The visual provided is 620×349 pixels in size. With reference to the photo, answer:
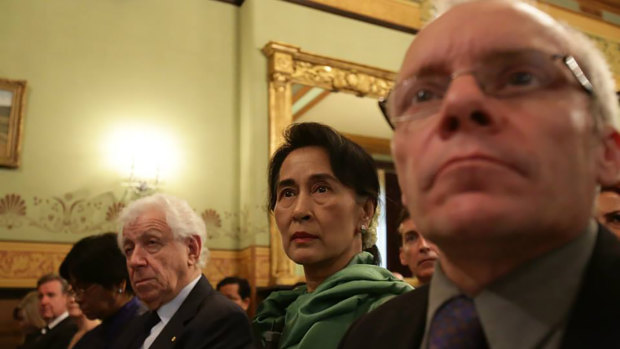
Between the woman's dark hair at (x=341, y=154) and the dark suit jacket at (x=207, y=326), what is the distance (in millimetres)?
556

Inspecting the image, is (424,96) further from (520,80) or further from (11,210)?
(11,210)

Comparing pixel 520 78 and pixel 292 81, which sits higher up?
pixel 292 81

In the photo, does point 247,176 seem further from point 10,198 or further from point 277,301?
point 277,301

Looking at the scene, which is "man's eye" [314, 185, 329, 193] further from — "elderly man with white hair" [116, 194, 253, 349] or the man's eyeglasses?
the man's eyeglasses

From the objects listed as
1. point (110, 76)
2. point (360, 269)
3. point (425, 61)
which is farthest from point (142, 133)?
point (425, 61)

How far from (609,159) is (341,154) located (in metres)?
1.08

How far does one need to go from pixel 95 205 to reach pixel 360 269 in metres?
4.06

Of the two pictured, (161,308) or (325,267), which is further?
(161,308)

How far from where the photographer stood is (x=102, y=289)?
9.79 ft

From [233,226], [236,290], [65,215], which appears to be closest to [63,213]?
[65,215]

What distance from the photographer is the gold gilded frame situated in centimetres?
545

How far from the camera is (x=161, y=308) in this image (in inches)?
96.7

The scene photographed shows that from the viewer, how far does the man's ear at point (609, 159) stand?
91cm

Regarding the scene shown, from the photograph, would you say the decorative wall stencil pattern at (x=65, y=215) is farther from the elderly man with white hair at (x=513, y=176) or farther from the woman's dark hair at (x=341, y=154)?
the elderly man with white hair at (x=513, y=176)
